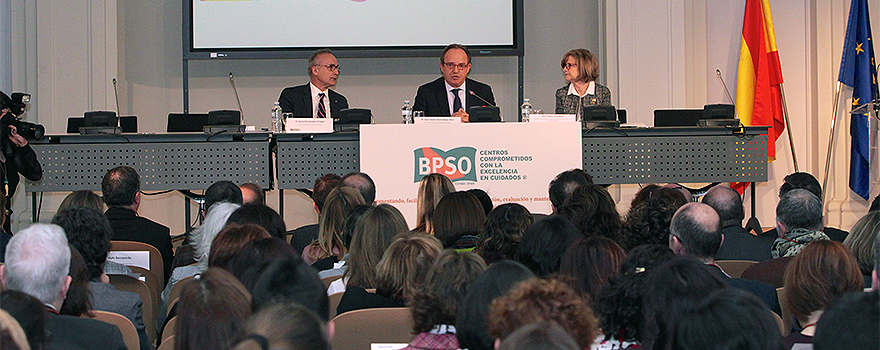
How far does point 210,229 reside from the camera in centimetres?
292

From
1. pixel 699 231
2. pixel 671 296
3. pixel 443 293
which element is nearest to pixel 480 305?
pixel 443 293

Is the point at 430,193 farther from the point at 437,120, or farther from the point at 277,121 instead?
the point at 277,121

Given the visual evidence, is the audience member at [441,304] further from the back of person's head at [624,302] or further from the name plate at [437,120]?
the name plate at [437,120]

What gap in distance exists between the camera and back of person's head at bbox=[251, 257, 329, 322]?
1.56m

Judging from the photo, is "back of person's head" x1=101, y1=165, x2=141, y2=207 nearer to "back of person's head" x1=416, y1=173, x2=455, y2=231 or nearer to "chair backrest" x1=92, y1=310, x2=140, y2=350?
"back of person's head" x1=416, y1=173, x2=455, y2=231

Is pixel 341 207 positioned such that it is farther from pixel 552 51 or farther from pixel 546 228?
pixel 552 51

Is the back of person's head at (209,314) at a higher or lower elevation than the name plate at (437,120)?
lower

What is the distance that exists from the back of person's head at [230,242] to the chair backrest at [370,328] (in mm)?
408

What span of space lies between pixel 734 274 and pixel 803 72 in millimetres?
4890

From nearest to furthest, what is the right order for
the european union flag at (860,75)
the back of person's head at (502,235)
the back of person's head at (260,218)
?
1. the back of person's head at (502,235)
2. the back of person's head at (260,218)
3. the european union flag at (860,75)

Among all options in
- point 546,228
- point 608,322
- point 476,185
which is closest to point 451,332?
point 608,322

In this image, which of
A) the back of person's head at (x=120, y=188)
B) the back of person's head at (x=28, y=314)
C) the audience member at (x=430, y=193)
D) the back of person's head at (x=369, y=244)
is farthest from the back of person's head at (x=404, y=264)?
the back of person's head at (x=120, y=188)

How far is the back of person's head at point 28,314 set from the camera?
142cm

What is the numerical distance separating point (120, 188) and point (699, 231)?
8.54ft
